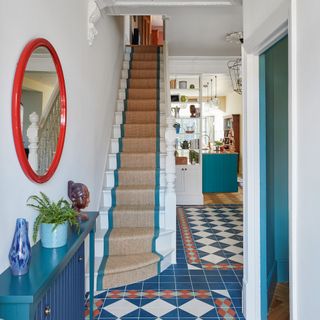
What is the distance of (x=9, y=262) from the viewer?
1.41m

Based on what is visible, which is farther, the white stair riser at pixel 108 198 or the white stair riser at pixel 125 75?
the white stair riser at pixel 125 75

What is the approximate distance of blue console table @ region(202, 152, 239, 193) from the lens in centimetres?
Result: 787

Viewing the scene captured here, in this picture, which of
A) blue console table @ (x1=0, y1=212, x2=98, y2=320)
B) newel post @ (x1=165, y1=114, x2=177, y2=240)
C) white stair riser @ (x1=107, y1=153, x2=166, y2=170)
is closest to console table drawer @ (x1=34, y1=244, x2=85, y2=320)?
blue console table @ (x1=0, y1=212, x2=98, y2=320)

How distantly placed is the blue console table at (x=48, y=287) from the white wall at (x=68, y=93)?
18 cm

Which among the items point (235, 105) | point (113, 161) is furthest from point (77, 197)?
point (235, 105)

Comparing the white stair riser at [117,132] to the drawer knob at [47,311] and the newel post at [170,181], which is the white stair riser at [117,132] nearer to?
the newel post at [170,181]

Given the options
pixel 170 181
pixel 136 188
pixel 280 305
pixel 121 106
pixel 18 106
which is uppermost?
pixel 121 106

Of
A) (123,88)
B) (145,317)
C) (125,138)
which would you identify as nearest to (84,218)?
(145,317)

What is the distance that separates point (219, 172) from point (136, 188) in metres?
4.29

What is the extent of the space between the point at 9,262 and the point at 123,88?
178 inches

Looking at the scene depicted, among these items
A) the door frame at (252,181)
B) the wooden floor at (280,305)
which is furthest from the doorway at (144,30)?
the wooden floor at (280,305)

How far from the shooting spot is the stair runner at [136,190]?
3.16 metres

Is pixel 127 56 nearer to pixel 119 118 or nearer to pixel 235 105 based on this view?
pixel 119 118

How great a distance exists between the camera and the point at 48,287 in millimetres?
1339
